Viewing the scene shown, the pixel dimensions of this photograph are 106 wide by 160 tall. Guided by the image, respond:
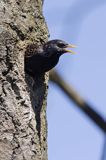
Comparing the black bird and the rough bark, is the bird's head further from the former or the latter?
the rough bark

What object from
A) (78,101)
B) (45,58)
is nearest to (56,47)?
(45,58)

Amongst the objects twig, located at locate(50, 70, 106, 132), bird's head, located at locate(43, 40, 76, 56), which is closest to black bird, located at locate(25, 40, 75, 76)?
bird's head, located at locate(43, 40, 76, 56)

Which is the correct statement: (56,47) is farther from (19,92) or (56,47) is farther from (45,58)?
(19,92)

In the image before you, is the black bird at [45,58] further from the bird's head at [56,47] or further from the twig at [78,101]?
the twig at [78,101]

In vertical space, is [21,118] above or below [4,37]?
below

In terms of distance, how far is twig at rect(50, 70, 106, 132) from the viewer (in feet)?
8.64

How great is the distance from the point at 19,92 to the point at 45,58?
0.26 m

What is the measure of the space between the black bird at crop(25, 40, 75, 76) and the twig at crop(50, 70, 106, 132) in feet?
0.33

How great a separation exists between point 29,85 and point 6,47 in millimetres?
238

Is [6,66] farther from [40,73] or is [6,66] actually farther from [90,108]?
[90,108]

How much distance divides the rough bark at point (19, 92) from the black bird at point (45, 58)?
2.0 inches

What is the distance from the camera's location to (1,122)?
9.19 ft

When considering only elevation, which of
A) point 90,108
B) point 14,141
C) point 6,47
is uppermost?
point 6,47

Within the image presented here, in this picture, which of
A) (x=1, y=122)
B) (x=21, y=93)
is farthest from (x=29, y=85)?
(x=1, y=122)
